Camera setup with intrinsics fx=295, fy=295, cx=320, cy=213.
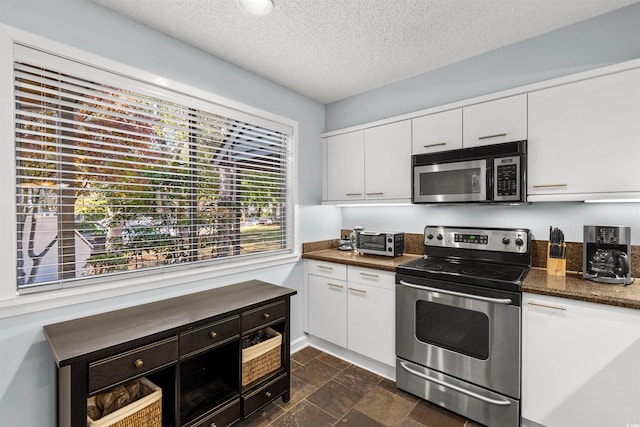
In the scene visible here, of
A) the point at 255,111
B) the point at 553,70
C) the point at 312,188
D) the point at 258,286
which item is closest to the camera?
the point at 553,70

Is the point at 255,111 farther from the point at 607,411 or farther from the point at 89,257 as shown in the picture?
the point at 607,411

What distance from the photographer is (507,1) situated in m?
1.74

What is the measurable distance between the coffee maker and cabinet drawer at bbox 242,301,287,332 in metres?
1.97

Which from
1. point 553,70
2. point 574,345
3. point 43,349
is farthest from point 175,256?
point 553,70

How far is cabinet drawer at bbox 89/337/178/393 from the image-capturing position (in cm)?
129

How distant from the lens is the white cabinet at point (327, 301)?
105 inches

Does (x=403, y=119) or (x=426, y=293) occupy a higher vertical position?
(x=403, y=119)

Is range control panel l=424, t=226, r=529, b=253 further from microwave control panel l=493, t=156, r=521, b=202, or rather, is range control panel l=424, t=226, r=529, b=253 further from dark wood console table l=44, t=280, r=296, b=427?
dark wood console table l=44, t=280, r=296, b=427

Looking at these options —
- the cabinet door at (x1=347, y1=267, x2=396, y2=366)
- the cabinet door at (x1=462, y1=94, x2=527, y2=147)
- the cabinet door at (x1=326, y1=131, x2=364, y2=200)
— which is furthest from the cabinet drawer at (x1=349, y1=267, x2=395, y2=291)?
the cabinet door at (x1=462, y1=94, x2=527, y2=147)

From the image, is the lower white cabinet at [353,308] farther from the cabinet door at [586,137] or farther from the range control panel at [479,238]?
the cabinet door at [586,137]

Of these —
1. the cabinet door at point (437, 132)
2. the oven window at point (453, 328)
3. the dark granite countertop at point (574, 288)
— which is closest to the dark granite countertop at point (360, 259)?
the dark granite countertop at point (574, 288)

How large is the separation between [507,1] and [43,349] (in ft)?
10.6

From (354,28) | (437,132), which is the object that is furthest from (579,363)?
(354,28)

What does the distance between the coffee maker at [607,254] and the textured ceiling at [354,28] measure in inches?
54.7
